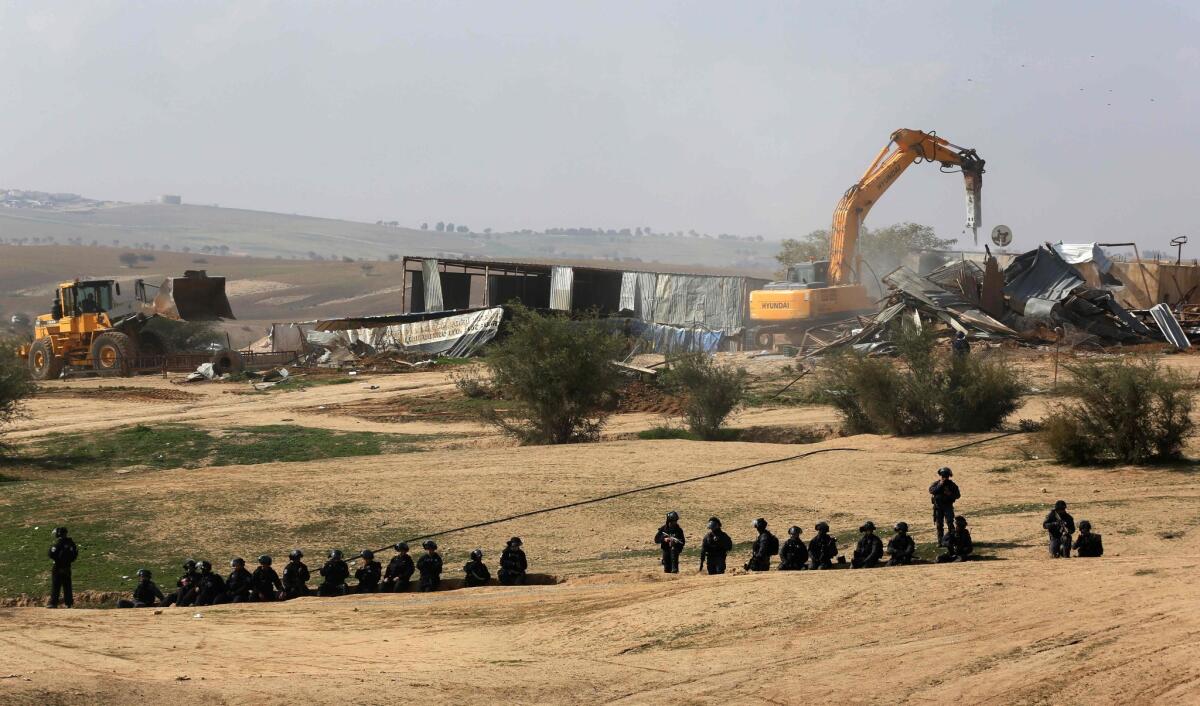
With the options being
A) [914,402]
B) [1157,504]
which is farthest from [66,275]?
[1157,504]

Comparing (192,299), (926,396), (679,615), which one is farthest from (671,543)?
(192,299)

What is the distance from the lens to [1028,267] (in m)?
40.5

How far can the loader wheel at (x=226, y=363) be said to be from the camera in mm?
43219

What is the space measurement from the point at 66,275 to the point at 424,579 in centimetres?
10934

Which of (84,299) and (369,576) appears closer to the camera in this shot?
(369,576)

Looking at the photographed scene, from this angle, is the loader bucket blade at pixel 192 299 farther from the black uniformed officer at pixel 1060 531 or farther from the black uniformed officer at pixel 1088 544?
the black uniformed officer at pixel 1088 544

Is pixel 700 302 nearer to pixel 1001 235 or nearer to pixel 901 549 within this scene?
pixel 1001 235

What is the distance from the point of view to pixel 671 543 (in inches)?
644

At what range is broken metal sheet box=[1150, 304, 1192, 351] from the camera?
1436 inches

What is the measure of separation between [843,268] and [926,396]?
59.8 feet

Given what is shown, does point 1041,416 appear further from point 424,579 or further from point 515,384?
point 424,579

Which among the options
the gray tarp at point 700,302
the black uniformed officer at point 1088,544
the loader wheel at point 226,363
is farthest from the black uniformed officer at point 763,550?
the loader wheel at point 226,363

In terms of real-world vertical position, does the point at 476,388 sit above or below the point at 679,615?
above

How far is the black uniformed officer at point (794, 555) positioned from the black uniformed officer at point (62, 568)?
9.04 metres
